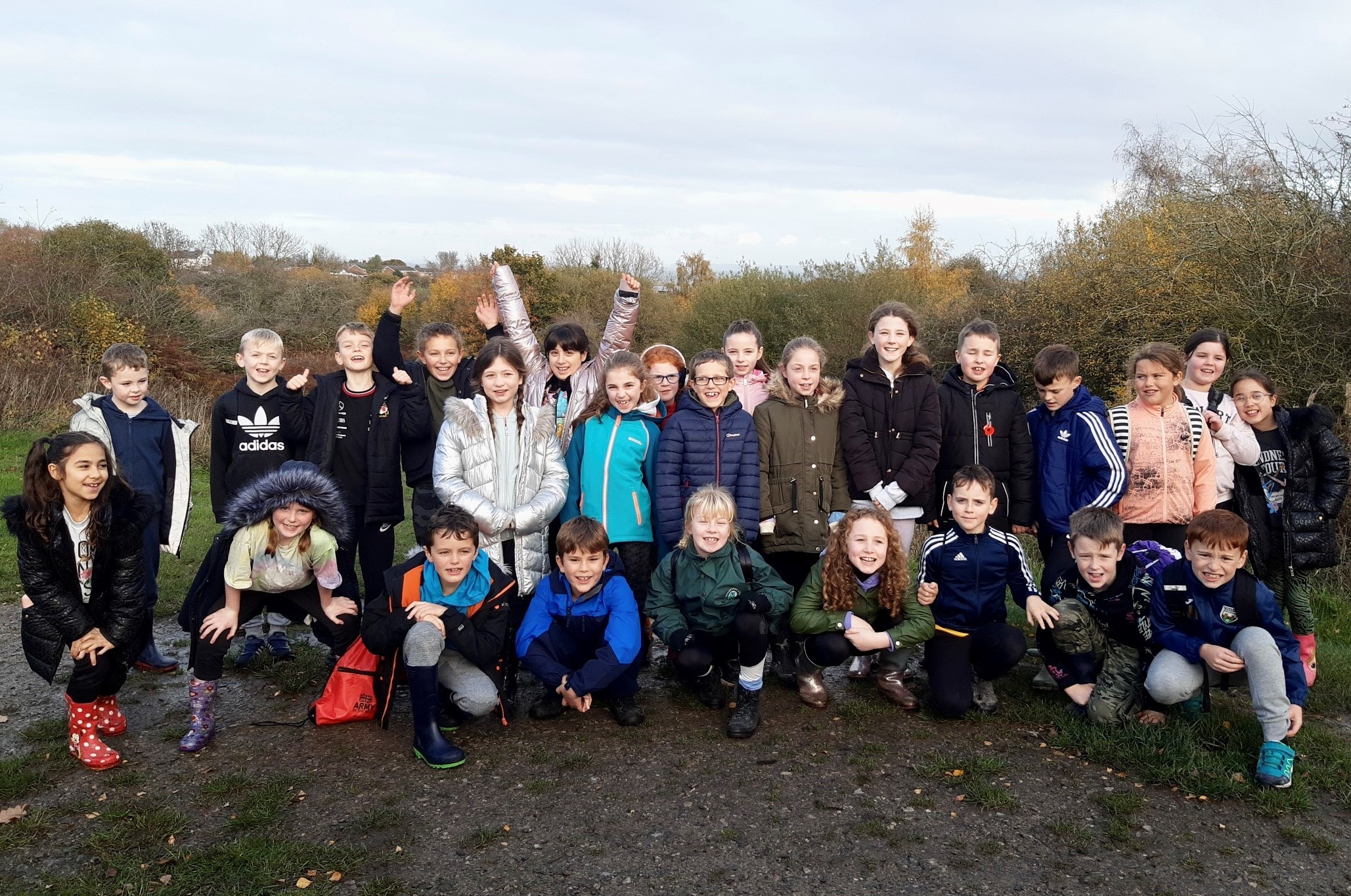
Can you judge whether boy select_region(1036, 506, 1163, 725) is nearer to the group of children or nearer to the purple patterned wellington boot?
the group of children

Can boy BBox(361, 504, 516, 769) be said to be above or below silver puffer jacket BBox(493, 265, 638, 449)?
below

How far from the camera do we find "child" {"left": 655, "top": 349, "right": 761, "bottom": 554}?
4891mm

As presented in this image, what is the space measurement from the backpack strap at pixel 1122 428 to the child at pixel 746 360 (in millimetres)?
1990

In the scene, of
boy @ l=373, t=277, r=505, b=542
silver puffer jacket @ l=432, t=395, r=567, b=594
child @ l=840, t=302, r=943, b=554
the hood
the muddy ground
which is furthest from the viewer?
boy @ l=373, t=277, r=505, b=542

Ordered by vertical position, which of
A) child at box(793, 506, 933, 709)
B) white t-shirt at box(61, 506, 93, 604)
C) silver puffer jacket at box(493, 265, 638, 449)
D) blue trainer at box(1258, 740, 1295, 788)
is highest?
silver puffer jacket at box(493, 265, 638, 449)

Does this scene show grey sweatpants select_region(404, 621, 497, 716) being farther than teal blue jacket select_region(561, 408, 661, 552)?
No

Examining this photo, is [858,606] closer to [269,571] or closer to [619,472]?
[619,472]

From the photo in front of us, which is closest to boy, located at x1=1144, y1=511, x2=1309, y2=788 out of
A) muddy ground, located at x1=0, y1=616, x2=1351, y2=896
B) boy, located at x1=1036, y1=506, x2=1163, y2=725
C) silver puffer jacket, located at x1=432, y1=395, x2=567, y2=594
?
boy, located at x1=1036, y1=506, x2=1163, y2=725

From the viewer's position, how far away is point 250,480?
17.2ft

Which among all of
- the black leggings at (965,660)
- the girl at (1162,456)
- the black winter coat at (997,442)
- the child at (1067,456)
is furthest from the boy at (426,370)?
the girl at (1162,456)

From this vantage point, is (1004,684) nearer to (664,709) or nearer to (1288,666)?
(1288,666)

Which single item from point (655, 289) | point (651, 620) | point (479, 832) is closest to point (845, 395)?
point (651, 620)

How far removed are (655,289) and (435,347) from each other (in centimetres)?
3605

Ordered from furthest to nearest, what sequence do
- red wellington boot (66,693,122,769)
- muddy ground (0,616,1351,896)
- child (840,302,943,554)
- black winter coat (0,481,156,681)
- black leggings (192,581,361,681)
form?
1. child (840,302,943,554)
2. black leggings (192,581,361,681)
3. black winter coat (0,481,156,681)
4. red wellington boot (66,693,122,769)
5. muddy ground (0,616,1351,896)
